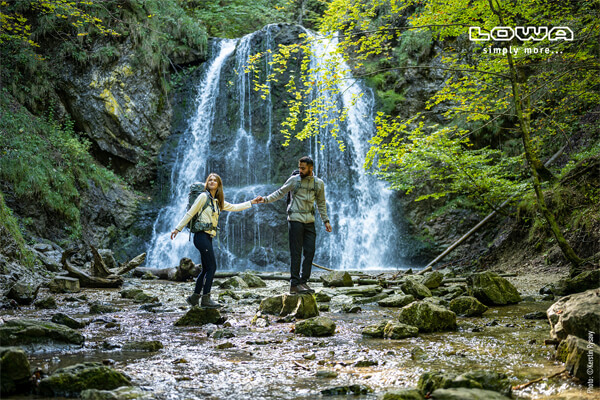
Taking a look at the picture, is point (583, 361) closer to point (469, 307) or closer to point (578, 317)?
point (578, 317)

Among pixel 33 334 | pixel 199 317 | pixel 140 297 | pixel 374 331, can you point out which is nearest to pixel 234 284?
pixel 140 297

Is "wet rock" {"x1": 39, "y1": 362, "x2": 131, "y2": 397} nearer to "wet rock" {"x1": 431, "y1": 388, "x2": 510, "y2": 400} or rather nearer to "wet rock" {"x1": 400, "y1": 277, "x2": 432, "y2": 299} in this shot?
"wet rock" {"x1": 431, "y1": 388, "x2": 510, "y2": 400}

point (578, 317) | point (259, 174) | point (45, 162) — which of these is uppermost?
point (259, 174)

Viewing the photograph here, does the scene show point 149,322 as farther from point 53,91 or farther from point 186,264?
point 53,91

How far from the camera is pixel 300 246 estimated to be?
5.70m

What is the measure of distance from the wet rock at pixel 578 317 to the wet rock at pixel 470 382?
1.05m

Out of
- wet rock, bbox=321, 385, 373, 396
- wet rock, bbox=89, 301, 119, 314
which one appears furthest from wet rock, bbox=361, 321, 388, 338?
wet rock, bbox=89, 301, 119, 314

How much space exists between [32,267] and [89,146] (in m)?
10.4

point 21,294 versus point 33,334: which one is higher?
point 33,334

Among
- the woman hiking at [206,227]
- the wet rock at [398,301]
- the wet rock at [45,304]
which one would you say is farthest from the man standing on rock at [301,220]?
the wet rock at [45,304]

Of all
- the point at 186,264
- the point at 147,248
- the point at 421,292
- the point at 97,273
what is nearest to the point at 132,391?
the point at 421,292

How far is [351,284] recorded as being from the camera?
29.6ft

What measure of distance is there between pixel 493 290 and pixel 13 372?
18.2ft

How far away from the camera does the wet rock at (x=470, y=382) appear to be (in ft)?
7.91
